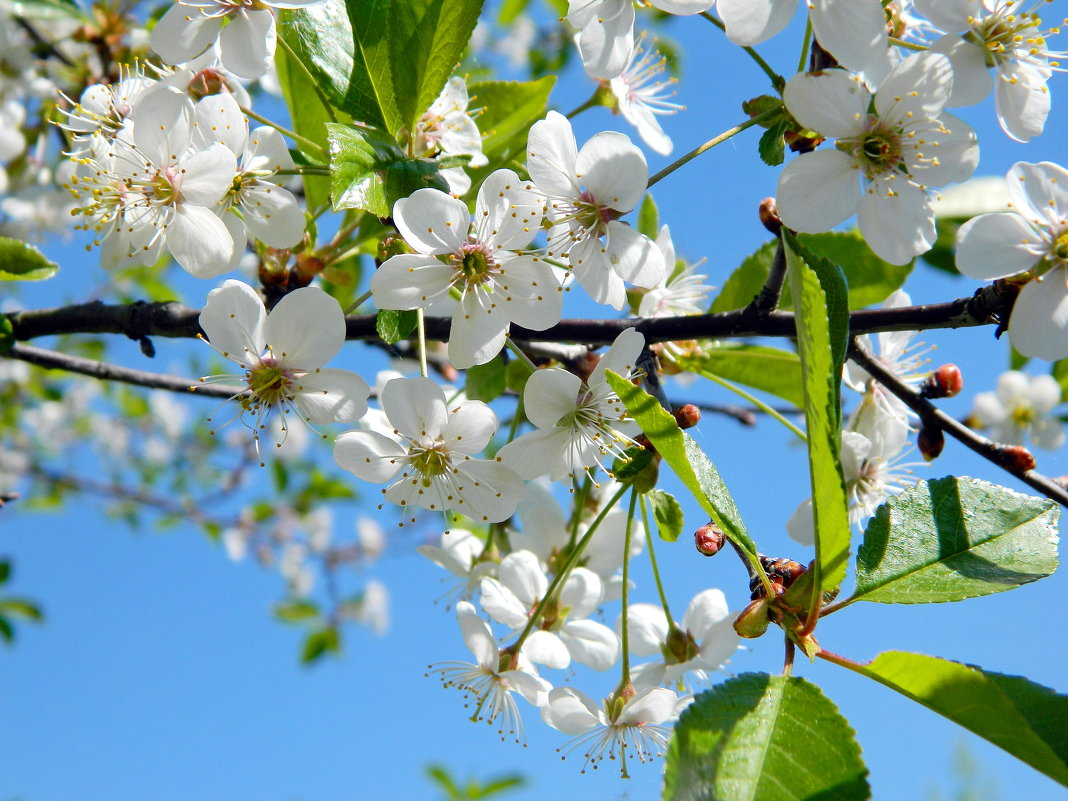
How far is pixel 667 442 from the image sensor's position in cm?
97

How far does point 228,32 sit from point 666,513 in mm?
955

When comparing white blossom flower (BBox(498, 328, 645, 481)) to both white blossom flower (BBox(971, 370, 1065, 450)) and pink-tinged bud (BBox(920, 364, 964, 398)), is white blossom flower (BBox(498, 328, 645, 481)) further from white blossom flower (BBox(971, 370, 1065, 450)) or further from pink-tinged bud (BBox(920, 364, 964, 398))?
white blossom flower (BBox(971, 370, 1065, 450))

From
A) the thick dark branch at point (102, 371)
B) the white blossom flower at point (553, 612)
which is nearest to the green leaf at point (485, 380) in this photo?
the white blossom flower at point (553, 612)

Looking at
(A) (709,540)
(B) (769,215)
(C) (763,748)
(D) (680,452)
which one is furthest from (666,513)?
(B) (769,215)

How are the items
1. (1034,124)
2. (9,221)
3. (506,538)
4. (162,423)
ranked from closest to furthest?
(1034,124) < (506,538) < (9,221) < (162,423)

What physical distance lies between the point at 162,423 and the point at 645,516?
20.3 feet

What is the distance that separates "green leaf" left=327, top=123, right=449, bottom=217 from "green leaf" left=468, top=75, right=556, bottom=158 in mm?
488

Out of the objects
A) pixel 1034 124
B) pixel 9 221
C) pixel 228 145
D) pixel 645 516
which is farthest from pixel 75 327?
pixel 9 221

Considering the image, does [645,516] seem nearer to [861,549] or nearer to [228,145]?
[861,549]

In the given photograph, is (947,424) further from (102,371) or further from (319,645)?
(319,645)

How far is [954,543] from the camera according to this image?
1059mm

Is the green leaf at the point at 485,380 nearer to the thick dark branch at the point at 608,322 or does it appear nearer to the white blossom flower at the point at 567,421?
the thick dark branch at the point at 608,322

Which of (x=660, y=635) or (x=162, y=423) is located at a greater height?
(x=162, y=423)

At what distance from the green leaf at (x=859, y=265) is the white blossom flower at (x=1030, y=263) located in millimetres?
443
